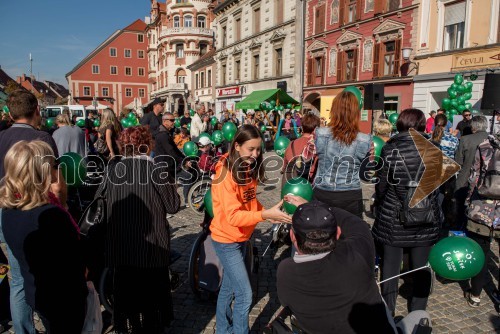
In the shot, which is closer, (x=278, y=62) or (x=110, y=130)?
(x=110, y=130)

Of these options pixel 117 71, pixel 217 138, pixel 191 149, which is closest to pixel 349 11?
pixel 217 138

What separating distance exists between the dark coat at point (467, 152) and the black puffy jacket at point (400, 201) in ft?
6.86

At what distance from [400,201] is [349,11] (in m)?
20.1

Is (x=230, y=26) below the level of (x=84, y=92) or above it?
above

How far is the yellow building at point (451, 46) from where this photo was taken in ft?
43.9

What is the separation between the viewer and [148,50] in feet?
202

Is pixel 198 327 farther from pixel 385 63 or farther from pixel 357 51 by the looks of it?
pixel 357 51

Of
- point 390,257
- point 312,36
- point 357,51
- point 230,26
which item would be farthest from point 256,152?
point 230,26

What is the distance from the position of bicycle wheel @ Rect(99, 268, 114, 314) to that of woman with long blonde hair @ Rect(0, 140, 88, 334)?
1.17 m

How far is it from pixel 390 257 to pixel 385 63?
17441mm

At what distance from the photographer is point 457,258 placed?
251 centimetres

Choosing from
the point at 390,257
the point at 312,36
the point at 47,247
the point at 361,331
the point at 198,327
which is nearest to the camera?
the point at 361,331

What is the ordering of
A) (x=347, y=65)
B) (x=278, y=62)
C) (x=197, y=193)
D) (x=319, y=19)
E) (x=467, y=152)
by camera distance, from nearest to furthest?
(x=467, y=152) → (x=197, y=193) → (x=347, y=65) → (x=319, y=19) → (x=278, y=62)

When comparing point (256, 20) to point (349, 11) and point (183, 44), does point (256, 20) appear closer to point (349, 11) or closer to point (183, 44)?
point (349, 11)
